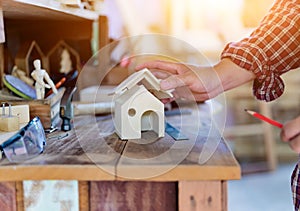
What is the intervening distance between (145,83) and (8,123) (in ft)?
0.75

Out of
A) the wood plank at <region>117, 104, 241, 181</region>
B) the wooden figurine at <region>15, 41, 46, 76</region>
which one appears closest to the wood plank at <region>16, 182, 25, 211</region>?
the wood plank at <region>117, 104, 241, 181</region>

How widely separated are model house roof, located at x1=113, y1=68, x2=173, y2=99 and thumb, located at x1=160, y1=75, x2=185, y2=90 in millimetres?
10

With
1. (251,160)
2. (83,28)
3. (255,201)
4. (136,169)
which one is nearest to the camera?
(136,169)

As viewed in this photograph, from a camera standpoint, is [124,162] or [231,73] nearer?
[124,162]

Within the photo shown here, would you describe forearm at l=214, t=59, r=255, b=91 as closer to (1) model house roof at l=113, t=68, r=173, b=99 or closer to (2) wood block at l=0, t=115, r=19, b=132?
(1) model house roof at l=113, t=68, r=173, b=99

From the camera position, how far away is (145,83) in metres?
0.71

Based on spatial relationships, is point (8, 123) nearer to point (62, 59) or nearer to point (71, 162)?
point (71, 162)

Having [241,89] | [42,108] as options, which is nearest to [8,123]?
[42,108]

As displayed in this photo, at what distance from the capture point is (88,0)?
106 cm

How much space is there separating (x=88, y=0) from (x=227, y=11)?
1.58m

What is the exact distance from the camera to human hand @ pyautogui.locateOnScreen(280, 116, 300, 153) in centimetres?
56

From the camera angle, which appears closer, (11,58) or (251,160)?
(11,58)

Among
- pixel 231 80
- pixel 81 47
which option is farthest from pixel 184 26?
pixel 231 80

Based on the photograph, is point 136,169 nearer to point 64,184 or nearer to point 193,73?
point 64,184
